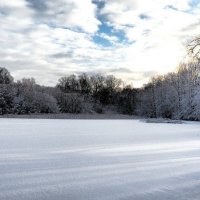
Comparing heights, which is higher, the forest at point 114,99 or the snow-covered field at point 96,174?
the forest at point 114,99

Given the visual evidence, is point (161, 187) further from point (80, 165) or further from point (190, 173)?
point (80, 165)

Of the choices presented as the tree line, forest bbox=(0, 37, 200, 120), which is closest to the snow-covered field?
forest bbox=(0, 37, 200, 120)

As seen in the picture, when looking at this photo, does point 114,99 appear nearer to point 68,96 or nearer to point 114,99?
point 114,99

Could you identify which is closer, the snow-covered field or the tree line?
the snow-covered field

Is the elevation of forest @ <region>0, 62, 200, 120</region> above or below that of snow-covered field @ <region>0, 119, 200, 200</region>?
above

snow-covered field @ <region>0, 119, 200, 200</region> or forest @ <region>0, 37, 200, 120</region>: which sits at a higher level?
forest @ <region>0, 37, 200, 120</region>

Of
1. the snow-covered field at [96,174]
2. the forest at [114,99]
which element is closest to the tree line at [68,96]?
the forest at [114,99]

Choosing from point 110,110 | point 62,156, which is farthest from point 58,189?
point 110,110

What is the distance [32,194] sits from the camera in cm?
560

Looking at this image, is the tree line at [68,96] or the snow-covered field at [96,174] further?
the tree line at [68,96]

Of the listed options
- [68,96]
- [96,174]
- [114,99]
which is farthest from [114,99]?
[96,174]

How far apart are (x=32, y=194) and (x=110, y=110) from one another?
205ft

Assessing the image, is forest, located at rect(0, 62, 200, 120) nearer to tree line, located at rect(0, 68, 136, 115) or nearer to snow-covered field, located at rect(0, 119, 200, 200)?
tree line, located at rect(0, 68, 136, 115)

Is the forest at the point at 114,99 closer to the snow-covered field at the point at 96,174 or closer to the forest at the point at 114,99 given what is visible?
the forest at the point at 114,99
